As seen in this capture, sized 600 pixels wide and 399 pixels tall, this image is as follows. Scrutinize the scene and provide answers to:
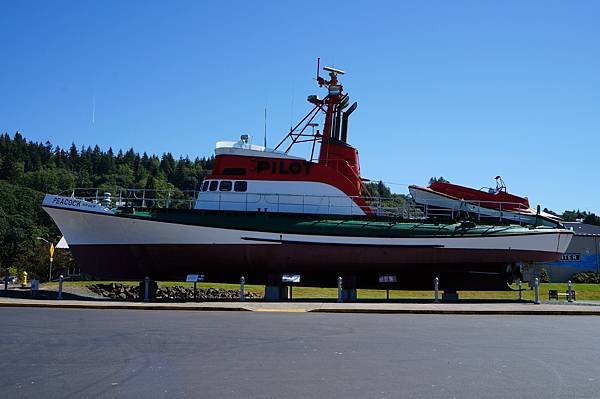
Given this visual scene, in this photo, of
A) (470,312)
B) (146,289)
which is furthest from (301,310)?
(146,289)

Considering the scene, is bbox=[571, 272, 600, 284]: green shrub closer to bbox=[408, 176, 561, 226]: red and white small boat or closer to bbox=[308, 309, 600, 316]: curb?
bbox=[408, 176, 561, 226]: red and white small boat

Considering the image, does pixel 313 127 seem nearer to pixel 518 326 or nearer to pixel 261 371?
pixel 518 326

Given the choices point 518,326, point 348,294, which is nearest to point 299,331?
point 518,326

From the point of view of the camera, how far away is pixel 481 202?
31.0 metres

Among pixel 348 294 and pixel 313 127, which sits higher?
pixel 313 127

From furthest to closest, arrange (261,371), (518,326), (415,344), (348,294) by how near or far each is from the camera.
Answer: (348,294)
(518,326)
(415,344)
(261,371)

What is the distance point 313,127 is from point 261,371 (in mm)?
23123

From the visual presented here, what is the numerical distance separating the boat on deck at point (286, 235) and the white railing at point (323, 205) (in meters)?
0.05

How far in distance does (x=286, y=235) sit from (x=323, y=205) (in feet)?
9.84

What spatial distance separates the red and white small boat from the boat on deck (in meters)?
0.94

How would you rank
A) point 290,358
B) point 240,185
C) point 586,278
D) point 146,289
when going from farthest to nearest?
Answer: point 586,278 → point 240,185 → point 146,289 → point 290,358

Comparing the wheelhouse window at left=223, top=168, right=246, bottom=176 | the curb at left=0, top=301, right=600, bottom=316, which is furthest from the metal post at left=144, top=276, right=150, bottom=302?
the wheelhouse window at left=223, top=168, right=246, bottom=176

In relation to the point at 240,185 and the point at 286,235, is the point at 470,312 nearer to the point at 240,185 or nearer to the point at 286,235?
the point at 286,235

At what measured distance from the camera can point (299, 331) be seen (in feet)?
46.3
